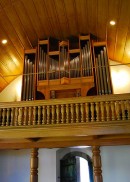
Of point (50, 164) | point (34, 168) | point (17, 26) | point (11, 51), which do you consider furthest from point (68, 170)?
point (17, 26)

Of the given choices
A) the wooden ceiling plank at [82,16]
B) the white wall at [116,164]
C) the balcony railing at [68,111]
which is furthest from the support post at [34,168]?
the wooden ceiling plank at [82,16]

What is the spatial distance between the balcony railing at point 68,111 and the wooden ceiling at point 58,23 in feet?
8.10

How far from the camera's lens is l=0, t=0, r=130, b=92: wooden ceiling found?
6.41m

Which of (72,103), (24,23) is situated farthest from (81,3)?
(72,103)

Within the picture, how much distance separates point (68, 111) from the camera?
549 centimetres

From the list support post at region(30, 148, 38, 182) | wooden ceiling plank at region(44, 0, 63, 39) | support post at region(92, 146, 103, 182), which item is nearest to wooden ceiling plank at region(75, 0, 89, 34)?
wooden ceiling plank at region(44, 0, 63, 39)

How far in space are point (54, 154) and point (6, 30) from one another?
417cm

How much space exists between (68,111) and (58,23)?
125 inches

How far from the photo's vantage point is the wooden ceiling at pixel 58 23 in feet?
21.0

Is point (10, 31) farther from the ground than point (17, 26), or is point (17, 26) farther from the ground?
point (17, 26)

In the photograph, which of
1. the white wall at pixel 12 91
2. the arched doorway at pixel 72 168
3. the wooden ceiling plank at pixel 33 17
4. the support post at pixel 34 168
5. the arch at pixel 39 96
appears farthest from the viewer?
the white wall at pixel 12 91

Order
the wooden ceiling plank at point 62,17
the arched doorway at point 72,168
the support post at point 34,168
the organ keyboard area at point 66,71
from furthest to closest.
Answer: the arched doorway at point 72,168, the organ keyboard area at point 66,71, the wooden ceiling plank at point 62,17, the support post at point 34,168

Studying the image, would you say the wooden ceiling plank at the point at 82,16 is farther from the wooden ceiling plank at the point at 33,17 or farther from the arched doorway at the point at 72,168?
the arched doorway at the point at 72,168

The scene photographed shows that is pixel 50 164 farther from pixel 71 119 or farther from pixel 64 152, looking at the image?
pixel 71 119
